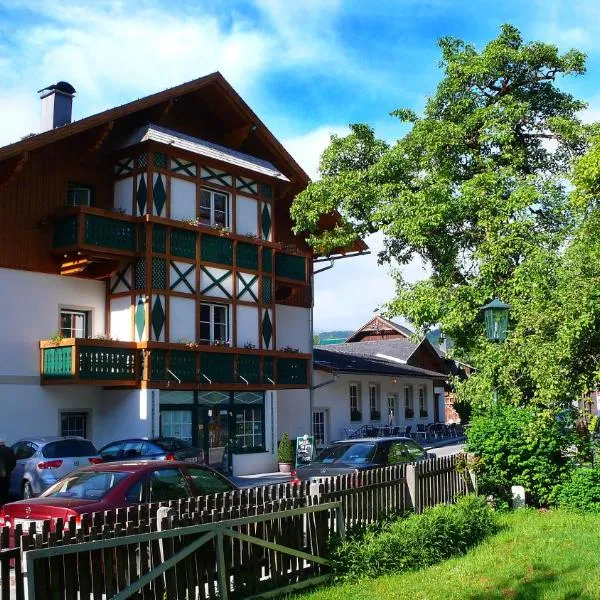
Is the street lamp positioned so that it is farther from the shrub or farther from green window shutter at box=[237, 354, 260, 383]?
green window shutter at box=[237, 354, 260, 383]

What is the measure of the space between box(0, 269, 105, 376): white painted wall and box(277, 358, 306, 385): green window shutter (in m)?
6.90

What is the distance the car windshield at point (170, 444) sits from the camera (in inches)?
752

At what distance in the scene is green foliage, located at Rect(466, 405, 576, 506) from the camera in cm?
1341

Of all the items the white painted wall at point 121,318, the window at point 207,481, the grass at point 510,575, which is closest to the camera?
the grass at point 510,575

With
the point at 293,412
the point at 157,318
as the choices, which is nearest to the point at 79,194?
the point at 157,318

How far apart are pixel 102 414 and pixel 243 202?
818cm

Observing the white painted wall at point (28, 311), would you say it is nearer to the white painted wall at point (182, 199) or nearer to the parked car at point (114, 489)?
the white painted wall at point (182, 199)

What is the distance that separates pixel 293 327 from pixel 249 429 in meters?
5.09

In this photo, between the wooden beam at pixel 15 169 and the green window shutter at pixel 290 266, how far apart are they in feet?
30.8

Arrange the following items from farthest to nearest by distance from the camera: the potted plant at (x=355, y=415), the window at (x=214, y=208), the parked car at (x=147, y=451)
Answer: the potted plant at (x=355, y=415) → the window at (x=214, y=208) → the parked car at (x=147, y=451)

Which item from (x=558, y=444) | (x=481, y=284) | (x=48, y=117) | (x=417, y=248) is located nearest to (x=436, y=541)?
(x=558, y=444)

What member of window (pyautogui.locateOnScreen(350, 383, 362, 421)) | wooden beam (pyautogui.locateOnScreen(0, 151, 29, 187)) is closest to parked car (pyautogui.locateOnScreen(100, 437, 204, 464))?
wooden beam (pyautogui.locateOnScreen(0, 151, 29, 187))

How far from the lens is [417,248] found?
71.5 feet

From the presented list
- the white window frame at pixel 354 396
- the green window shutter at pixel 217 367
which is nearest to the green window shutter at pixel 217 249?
the green window shutter at pixel 217 367
